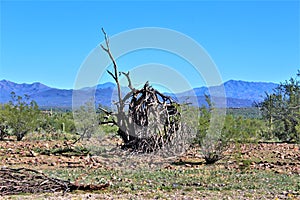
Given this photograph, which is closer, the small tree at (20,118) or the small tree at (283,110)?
the small tree at (20,118)

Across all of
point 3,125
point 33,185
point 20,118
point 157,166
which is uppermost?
point 20,118

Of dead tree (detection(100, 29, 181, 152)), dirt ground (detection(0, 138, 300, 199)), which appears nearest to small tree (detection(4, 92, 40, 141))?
dirt ground (detection(0, 138, 300, 199))

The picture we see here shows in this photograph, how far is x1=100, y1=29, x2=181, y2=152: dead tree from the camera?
1577cm

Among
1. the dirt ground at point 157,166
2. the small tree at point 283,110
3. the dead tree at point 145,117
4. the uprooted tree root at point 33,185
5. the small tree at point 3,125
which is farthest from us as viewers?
the small tree at point 283,110

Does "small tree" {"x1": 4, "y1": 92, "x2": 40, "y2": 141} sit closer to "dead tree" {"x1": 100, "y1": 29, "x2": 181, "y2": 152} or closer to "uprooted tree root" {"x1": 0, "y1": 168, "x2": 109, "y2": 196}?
"dead tree" {"x1": 100, "y1": 29, "x2": 181, "y2": 152}

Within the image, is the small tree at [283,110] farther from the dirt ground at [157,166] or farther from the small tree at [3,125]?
the small tree at [3,125]

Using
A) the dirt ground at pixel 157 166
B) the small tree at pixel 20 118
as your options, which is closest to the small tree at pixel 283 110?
the dirt ground at pixel 157 166

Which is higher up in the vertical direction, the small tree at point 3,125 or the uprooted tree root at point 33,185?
the small tree at point 3,125

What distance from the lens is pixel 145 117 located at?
1589 cm

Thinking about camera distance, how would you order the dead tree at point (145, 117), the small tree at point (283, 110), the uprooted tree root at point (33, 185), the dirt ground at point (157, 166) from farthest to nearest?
the small tree at point (283, 110), the dead tree at point (145, 117), the uprooted tree root at point (33, 185), the dirt ground at point (157, 166)

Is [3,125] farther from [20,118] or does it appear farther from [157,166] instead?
[157,166]

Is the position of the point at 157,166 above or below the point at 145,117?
below

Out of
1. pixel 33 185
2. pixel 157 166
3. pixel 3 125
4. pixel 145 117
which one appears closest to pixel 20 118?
pixel 3 125

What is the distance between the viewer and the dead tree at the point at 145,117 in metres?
15.8
